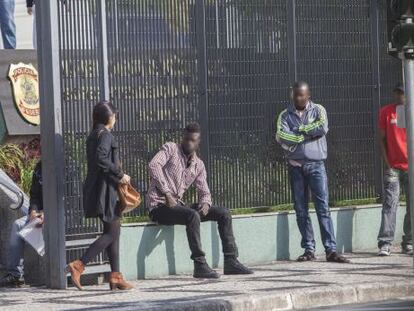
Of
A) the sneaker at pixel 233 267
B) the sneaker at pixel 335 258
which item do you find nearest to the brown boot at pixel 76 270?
the sneaker at pixel 233 267

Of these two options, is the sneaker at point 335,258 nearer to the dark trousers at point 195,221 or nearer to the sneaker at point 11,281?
the dark trousers at point 195,221

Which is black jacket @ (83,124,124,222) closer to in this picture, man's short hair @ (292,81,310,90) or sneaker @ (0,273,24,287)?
sneaker @ (0,273,24,287)

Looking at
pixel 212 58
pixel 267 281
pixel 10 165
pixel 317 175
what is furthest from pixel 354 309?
pixel 10 165

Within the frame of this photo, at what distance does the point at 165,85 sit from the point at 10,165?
2.47 meters

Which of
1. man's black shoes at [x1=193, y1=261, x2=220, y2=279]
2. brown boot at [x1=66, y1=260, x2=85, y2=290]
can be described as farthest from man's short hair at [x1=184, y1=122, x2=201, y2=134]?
brown boot at [x1=66, y1=260, x2=85, y2=290]

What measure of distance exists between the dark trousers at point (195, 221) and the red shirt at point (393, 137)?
2.48m

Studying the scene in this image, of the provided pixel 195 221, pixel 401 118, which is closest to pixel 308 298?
pixel 195 221

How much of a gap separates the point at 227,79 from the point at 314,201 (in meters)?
1.76

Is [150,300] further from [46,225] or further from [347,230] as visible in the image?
[347,230]

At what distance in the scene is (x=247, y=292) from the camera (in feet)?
41.4

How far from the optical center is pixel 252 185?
614 inches

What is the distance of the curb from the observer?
1198 cm

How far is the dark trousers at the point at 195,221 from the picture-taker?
1395cm

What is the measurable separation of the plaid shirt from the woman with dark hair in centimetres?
101
